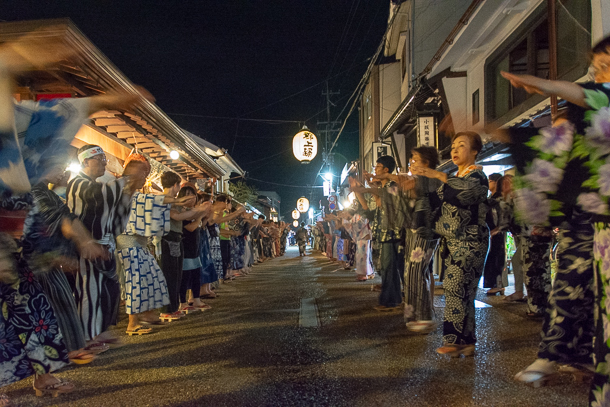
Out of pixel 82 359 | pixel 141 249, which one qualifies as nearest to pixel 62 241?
pixel 82 359

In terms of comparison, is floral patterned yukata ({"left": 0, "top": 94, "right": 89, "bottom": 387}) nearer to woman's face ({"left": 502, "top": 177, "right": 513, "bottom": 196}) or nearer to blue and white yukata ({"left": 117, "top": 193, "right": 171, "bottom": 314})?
blue and white yukata ({"left": 117, "top": 193, "right": 171, "bottom": 314})

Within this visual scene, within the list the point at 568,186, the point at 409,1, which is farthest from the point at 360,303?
the point at 409,1

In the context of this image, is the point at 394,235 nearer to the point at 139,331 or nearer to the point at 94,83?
the point at 139,331

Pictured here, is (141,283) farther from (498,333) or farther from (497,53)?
(497,53)

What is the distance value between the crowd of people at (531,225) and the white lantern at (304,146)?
12.2 metres

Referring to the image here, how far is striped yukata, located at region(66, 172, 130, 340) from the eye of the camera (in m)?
3.89

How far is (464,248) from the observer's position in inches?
159

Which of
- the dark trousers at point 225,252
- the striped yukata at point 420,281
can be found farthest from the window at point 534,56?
the dark trousers at point 225,252

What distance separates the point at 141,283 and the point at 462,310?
333 cm

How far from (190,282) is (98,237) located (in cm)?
331

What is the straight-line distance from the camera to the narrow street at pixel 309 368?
9.85 ft

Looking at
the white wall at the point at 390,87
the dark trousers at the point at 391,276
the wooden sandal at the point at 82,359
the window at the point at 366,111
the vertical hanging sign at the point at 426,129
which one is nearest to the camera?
the wooden sandal at the point at 82,359

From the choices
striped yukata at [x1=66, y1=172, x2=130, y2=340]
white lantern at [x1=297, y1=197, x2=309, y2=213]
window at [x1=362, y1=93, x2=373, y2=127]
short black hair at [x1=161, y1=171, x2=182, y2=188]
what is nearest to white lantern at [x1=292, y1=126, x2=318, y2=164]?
window at [x1=362, y1=93, x2=373, y2=127]

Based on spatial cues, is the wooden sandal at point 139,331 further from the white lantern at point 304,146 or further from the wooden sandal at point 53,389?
the white lantern at point 304,146
